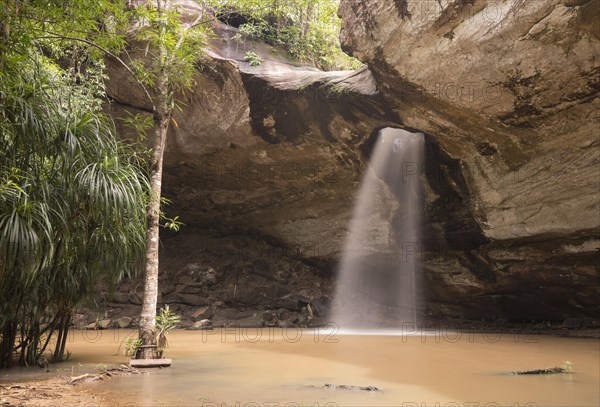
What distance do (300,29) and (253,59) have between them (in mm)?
2724

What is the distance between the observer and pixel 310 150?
462 inches

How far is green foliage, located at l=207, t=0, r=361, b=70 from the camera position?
40.4 ft

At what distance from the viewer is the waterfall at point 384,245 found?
1182 cm

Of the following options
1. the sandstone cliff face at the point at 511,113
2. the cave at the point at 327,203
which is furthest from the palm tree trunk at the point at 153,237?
the sandstone cliff face at the point at 511,113

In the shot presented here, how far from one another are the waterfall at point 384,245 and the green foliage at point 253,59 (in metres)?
3.32

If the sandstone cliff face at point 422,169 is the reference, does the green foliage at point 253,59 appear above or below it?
above

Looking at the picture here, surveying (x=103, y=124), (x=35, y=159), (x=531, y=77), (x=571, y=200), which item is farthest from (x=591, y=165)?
(x=35, y=159)

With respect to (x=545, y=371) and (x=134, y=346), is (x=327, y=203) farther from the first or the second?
(x=545, y=371)

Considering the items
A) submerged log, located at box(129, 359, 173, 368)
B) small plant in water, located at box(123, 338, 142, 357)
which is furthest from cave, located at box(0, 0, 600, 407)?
submerged log, located at box(129, 359, 173, 368)

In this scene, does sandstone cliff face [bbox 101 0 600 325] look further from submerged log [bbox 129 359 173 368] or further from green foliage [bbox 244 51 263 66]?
submerged log [bbox 129 359 173 368]

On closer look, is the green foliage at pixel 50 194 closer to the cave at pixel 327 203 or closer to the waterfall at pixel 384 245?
the cave at pixel 327 203

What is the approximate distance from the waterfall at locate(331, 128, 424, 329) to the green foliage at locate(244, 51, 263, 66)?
332cm

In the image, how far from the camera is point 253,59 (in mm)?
11188

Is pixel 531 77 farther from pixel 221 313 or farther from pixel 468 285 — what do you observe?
pixel 221 313
